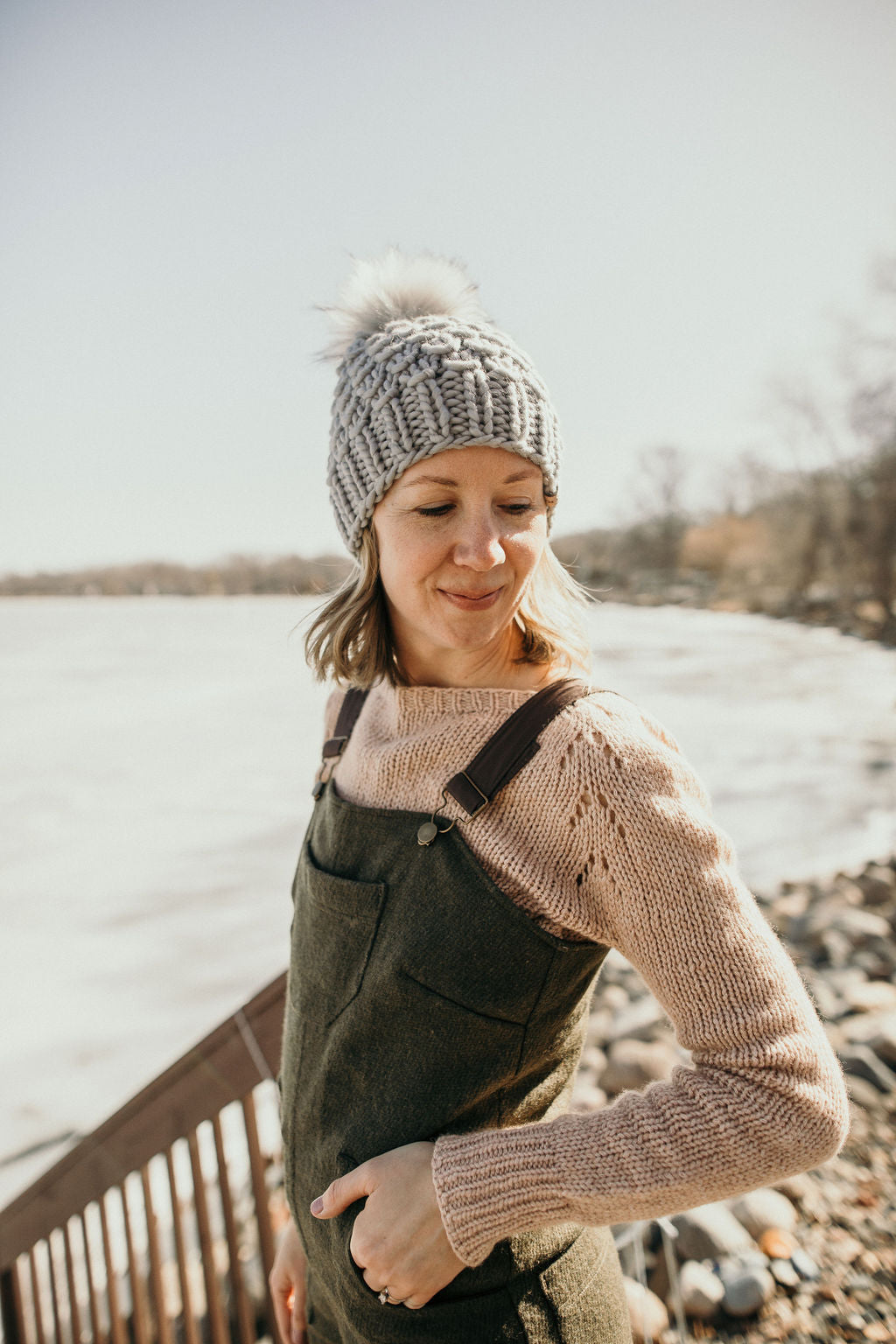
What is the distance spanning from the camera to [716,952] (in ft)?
2.31

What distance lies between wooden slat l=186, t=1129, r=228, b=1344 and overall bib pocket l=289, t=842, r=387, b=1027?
1.89ft

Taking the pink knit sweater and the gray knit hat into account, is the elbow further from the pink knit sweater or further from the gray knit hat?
the gray knit hat

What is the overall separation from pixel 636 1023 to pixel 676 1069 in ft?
8.92

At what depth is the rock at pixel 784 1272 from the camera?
179 cm

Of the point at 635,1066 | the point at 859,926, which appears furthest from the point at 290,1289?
the point at 859,926

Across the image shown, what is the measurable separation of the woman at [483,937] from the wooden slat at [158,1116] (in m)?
0.21

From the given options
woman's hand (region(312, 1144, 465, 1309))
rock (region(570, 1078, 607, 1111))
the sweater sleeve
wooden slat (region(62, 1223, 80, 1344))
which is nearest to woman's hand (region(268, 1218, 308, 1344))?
woman's hand (region(312, 1144, 465, 1309))

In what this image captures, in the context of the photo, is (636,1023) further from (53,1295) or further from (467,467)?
(467,467)

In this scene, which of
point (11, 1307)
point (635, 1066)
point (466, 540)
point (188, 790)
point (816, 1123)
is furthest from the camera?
point (188, 790)

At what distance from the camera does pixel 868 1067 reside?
2.62 m

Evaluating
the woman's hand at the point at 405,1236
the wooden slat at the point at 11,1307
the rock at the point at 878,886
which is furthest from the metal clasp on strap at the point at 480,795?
the rock at the point at 878,886

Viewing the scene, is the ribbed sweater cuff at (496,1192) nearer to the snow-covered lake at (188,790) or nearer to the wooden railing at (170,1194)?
the wooden railing at (170,1194)

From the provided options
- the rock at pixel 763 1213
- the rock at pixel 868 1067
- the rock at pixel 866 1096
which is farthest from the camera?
the rock at pixel 868 1067

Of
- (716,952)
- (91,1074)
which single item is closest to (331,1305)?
(716,952)
